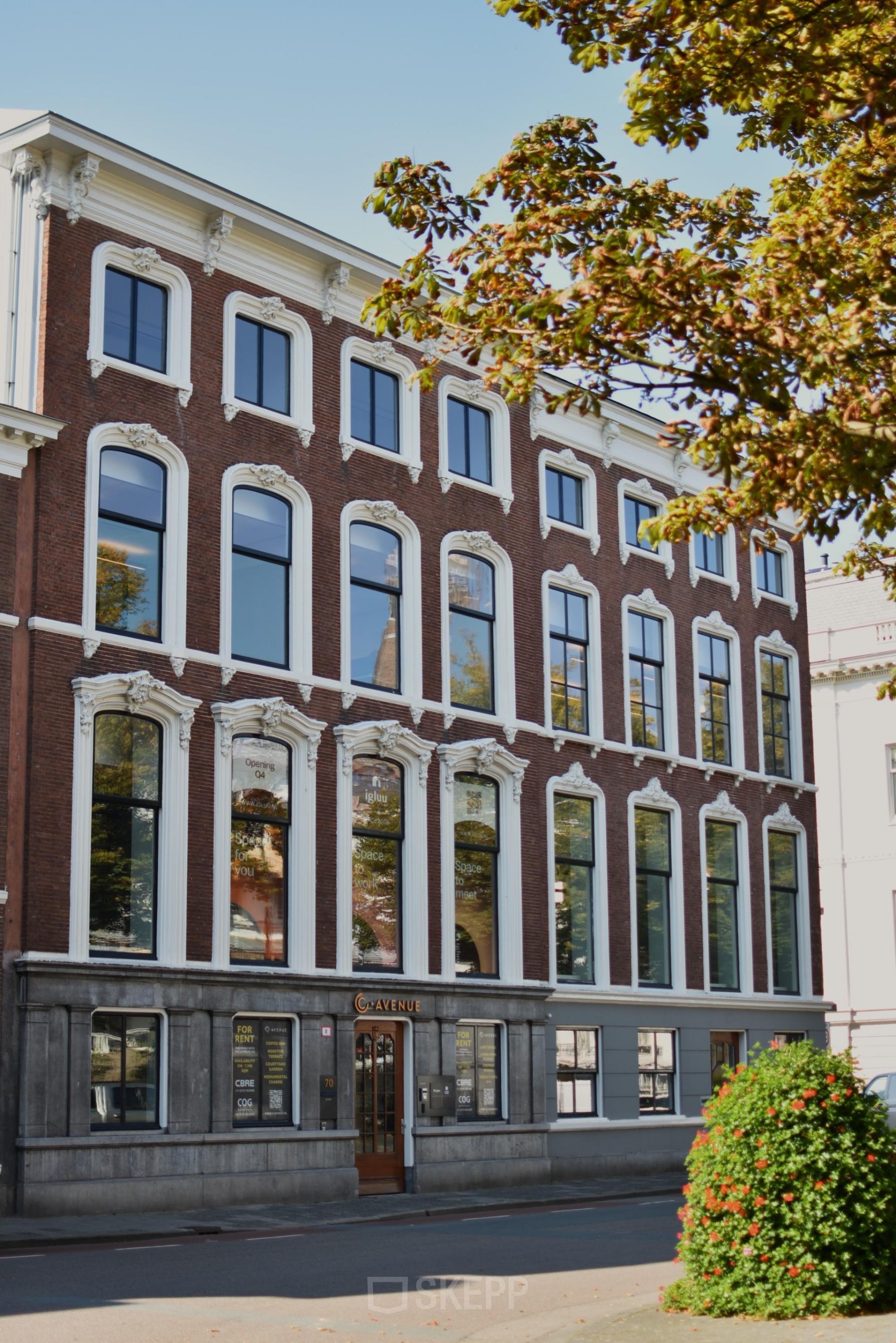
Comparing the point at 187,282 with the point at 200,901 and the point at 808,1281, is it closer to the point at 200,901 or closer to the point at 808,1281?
the point at 200,901

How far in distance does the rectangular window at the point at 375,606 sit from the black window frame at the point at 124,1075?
21.9 feet

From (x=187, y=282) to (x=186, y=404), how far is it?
1.95 m

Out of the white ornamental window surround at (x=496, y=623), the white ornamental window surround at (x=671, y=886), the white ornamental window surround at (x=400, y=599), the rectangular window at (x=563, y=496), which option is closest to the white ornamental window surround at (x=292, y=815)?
the white ornamental window surround at (x=400, y=599)

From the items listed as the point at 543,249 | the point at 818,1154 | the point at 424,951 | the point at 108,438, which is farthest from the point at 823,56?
the point at 424,951

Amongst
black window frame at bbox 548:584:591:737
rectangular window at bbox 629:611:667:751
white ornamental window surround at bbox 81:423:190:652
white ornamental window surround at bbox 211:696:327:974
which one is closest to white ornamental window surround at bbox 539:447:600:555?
black window frame at bbox 548:584:591:737

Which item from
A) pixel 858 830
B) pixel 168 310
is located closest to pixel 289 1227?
pixel 168 310

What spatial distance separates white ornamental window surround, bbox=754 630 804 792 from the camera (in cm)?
3650

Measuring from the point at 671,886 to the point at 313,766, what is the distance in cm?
1051

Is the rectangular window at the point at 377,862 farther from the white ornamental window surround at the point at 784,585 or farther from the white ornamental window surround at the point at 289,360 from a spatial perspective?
the white ornamental window surround at the point at 784,585

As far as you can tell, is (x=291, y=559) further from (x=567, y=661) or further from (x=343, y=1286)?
(x=343, y=1286)

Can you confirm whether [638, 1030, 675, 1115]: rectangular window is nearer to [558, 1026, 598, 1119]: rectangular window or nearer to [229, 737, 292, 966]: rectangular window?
[558, 1026, 598, 1119]: rectangular window

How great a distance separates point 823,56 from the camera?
11375mm

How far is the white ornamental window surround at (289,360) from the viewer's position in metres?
25.4

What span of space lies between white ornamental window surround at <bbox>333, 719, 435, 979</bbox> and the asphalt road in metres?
6.70
